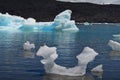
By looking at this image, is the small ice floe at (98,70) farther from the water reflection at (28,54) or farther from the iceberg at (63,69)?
the water reflection at (28,54)

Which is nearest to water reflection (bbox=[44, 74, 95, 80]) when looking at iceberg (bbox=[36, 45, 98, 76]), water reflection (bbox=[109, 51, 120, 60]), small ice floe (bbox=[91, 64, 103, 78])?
iceberg (bbox=[36, 45, 98, 76])

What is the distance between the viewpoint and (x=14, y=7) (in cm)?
9456

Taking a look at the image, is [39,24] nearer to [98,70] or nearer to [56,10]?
[98,70]

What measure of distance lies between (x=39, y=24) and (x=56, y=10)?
5057cm

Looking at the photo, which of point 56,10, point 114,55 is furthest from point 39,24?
point 56,10

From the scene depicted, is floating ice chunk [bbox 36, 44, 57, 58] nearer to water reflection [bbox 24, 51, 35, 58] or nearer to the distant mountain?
water reflection [bbox 24, 51, 35, 58]

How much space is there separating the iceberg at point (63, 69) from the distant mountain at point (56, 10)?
72.5m

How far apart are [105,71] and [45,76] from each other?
2.41 meters

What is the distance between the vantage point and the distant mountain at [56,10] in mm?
90750

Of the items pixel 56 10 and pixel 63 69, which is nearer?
pixel 63 69

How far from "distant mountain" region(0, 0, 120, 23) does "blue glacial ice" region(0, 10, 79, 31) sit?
137 feet

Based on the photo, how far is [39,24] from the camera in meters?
43.8

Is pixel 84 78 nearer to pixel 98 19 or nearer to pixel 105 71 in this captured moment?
pixel 105 71

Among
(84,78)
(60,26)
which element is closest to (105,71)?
(84,78)
